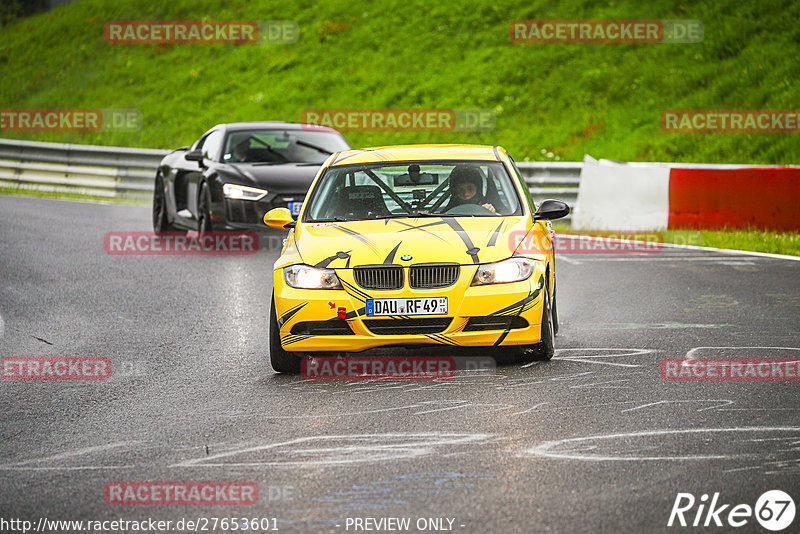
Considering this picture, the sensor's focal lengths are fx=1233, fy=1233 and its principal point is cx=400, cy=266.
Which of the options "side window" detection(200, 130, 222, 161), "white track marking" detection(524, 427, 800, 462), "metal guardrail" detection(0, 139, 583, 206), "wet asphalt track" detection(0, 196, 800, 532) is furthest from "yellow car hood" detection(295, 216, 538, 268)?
"metal guardrail" detection(0, 139, 583, 206)

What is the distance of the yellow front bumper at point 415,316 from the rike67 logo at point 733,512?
2878mm

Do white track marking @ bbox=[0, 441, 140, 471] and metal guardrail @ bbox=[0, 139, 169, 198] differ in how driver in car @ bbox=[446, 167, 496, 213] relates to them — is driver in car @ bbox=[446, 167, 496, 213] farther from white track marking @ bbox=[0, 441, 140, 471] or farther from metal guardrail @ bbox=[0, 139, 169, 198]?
metal guardrail @ bbox=[0, 139, 169, 198]

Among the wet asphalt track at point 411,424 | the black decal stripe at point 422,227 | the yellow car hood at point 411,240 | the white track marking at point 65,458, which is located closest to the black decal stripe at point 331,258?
the yellow car hood at point 411,240

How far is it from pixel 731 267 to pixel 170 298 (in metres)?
6.21

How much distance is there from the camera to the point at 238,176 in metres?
15.1

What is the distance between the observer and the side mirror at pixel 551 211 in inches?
348

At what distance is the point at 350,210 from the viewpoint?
900 centimetres

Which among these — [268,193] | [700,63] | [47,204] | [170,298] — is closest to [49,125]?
[47,204]

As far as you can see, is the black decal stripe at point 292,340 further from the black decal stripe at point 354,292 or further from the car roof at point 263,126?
the car roof at point 263,126

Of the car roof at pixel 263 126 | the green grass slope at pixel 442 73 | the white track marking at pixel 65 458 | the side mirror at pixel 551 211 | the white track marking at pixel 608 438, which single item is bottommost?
the white track marking at pixel 65 458

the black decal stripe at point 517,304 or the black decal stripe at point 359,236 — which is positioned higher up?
the black decal stripe at point 359,236

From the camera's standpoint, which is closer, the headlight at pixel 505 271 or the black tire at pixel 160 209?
the headlight at pixel 505 271

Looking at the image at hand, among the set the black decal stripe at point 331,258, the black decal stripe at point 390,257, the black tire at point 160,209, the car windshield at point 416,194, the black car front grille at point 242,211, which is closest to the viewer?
the black decal stripe at point 390,257

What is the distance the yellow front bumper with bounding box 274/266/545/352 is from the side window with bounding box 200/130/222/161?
8231 mm
